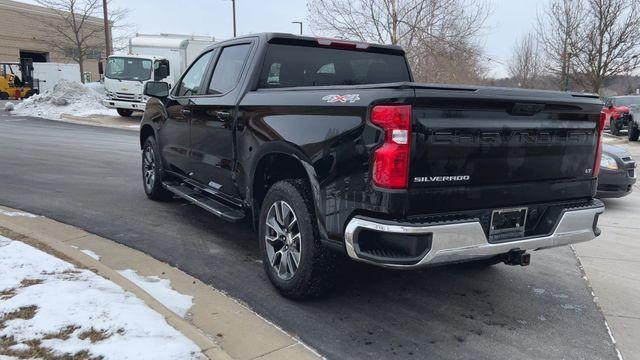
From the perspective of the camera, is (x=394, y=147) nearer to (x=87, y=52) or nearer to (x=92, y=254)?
(x=92, y=254)

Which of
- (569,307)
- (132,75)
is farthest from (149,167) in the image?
(132,75)

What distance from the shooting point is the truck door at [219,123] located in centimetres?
476

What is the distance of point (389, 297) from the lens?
13.9 feet

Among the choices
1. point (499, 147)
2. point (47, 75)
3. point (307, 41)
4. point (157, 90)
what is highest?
point (307, 41)

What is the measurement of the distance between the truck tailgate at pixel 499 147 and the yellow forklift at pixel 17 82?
143ft

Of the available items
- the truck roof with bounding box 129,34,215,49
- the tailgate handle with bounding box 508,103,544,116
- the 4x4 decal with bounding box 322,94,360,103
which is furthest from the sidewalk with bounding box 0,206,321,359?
the truck roof with bounding box 129,34,215,49

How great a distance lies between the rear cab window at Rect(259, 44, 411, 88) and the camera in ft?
15.5

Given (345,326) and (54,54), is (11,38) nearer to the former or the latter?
(54,54)

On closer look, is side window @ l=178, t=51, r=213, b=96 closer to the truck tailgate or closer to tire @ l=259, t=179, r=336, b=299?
tire @ l=259, t=179, r=336, b=299

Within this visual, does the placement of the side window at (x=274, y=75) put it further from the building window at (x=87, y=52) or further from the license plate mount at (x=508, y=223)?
the building window at (x=87, y=52)

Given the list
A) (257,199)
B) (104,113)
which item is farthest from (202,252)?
(104,113)

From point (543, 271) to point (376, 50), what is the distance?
8.43 ft

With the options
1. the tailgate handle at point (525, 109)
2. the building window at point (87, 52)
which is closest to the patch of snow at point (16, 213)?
the tailgate handle at point (525, 109)

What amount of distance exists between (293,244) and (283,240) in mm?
118
